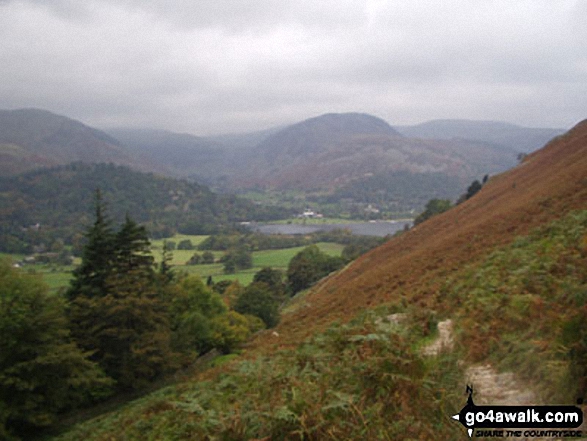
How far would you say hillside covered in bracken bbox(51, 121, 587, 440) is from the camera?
213 inches

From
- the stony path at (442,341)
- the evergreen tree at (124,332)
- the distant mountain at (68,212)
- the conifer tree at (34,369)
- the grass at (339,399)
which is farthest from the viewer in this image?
the distant mountain at (68,212)

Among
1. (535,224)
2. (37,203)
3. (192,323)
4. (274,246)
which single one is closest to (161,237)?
(274,246)

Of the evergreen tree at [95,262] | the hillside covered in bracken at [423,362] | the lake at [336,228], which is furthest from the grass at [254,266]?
the hillside covered in bracken at [423,362]

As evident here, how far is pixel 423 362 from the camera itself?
6.52m

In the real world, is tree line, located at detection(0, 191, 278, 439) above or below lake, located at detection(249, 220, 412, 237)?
above

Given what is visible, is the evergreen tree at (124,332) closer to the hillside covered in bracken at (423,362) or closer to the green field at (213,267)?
the hillside covered in bracken at (423,362)

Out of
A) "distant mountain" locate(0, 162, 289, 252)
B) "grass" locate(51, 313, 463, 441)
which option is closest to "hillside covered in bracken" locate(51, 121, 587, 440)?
"grass" locate(51, 313, 463, 441)

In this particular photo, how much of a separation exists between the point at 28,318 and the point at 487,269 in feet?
53.3

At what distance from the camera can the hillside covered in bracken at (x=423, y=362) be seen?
5422mm

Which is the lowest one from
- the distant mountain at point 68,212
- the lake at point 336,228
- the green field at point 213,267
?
the green field at point 213,267

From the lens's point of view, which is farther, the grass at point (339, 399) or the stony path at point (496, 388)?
the stony path at point (496, 388)

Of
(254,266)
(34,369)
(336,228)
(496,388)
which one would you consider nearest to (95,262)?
(34,369)

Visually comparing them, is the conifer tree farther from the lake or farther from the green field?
the lake

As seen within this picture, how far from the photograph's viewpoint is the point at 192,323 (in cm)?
A: 2470
